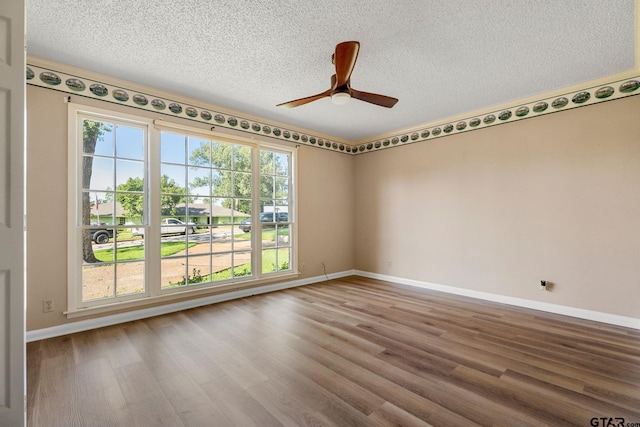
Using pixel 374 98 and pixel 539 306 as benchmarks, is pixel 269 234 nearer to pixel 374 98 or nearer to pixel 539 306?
pixel 374 98

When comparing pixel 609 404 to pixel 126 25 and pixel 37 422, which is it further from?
pixel 126 25

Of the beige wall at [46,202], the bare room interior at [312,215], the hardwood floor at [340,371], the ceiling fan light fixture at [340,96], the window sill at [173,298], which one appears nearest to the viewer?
the hardwood floor at [340,371]

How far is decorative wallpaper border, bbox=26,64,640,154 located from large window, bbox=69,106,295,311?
23cm

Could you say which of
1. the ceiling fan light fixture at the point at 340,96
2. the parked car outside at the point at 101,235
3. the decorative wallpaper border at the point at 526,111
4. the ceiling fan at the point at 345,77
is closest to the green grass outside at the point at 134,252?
the parked car outside at the point at 101,235

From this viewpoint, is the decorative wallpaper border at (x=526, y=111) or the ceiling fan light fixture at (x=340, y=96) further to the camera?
the decorative wallpaper border at (x=526, y=111)

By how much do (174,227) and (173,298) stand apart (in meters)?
0.90

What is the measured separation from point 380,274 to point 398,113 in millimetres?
2914

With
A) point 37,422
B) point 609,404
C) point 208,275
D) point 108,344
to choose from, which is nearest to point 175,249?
Result: point 208,275

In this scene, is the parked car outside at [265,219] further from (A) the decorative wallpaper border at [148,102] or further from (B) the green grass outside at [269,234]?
(A) the decorative wallpaper border at [148,102]

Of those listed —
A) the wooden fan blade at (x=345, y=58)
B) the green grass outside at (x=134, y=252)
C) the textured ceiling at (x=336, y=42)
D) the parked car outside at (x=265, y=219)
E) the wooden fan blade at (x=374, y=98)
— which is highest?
the textured ceiling at (x=336, y=42)

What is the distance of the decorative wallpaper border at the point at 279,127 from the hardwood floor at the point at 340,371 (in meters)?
2.54

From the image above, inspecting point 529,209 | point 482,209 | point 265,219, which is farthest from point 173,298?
point 529,209

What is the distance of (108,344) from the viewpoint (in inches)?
103

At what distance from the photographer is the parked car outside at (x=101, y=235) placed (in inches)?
121
